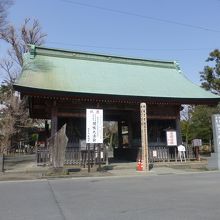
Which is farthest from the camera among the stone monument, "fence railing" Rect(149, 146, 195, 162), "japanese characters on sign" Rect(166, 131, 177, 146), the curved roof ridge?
the curved roof ridge

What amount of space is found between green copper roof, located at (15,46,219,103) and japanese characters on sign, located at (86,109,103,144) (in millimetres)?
2319

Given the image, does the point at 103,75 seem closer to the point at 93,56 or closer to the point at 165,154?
the point at 93,56

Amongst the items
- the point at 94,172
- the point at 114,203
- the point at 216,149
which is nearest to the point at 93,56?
the point at 94,172

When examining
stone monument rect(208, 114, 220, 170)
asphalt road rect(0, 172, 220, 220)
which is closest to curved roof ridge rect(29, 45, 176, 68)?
stone monument rect(208, 114, 220, 170)

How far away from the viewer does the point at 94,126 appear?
59.7ft

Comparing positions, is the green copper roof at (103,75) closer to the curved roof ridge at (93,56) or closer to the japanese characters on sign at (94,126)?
the curved roof ridge at (93,56)

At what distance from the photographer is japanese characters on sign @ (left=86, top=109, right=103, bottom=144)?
17986mm

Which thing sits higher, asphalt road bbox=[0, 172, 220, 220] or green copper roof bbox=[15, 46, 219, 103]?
green copper roof bbox=[15, 46, 219, 103]

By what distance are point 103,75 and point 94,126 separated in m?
7.06

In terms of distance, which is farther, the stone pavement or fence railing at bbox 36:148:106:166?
fence railing at bbox 36:148:106:166

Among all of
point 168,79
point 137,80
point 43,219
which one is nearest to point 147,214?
point 43,219

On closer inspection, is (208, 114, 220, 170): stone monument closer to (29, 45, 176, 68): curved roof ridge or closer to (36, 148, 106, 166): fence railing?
(36, 148, 106, 166): fence railing

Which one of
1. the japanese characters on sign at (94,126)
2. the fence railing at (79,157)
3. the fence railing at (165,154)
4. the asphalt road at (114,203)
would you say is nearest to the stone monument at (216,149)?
the fence railing at (165,154)

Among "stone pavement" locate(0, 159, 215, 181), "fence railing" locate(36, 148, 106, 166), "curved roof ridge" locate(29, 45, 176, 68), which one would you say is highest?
"curved roof ridge" locate(29, 45, 176, 68)
